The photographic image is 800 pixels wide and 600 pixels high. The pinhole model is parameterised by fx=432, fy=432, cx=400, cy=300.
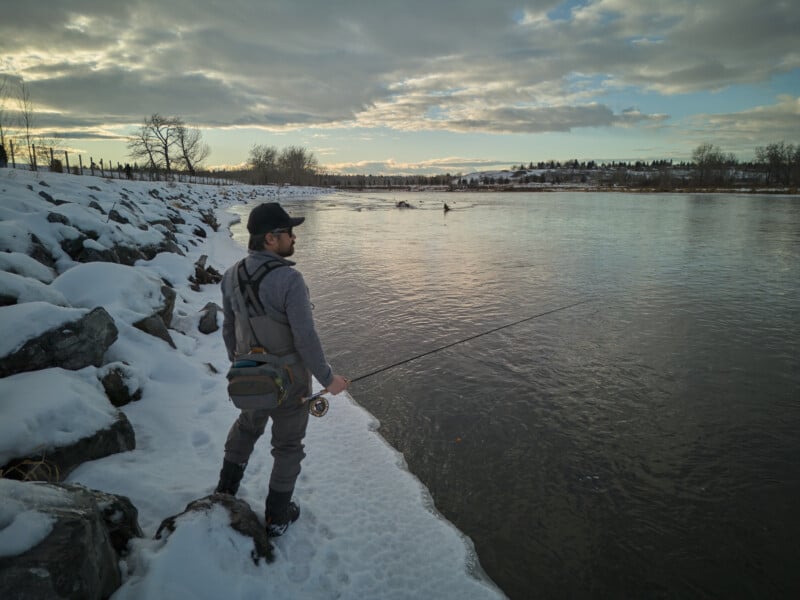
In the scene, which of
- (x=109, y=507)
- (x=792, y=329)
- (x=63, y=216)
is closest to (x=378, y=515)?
(x=109, y=507)

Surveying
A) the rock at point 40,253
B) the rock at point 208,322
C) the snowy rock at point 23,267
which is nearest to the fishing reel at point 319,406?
the snowy rock at point 23,267

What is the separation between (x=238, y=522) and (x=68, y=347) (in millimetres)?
2634

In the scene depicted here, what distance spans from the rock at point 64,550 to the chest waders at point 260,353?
37.3 inches

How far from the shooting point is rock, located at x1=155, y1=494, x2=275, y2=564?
2.83 meters

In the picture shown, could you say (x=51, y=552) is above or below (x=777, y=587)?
above

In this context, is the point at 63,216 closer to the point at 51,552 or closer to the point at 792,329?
the point at 51,552

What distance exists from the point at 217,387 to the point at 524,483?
3.93 meters

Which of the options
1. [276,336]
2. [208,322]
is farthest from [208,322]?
[276,336]

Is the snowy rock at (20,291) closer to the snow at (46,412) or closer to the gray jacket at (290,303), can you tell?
the snow at (46,412)

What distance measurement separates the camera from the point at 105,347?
4.55 meters

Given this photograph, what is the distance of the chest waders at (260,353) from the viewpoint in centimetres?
284

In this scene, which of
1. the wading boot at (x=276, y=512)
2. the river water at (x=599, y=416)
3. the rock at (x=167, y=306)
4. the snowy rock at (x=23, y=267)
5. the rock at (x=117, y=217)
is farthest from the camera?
the rock at (x=117, y=217)

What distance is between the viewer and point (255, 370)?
113 inches

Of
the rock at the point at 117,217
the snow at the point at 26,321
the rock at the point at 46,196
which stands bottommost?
the snow at the point at 26,321
